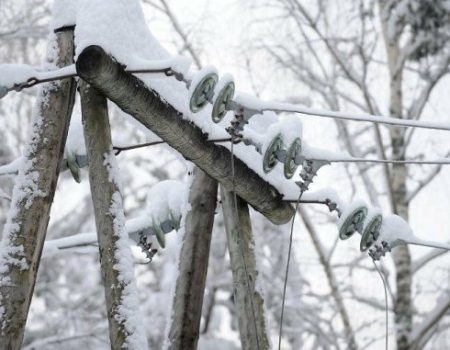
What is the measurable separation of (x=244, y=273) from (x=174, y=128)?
0.94 m

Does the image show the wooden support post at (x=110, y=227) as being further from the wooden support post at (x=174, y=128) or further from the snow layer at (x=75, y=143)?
the snow layer at (x=75, y=143)

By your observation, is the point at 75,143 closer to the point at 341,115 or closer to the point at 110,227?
the point at 110,227

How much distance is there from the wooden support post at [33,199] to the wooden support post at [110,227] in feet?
0.33

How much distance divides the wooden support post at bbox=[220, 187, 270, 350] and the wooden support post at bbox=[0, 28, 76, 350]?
1.03 meters

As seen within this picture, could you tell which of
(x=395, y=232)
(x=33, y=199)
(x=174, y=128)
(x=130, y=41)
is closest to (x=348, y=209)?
(x=395, y=232)

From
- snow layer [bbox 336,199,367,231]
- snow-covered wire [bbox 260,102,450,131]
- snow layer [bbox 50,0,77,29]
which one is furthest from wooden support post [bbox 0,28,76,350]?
snow layer [bbox 336,199,367,231]

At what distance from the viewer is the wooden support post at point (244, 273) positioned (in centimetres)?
373

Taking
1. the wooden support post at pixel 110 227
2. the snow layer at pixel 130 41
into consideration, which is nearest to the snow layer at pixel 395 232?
the snow layer at pixel 130 41

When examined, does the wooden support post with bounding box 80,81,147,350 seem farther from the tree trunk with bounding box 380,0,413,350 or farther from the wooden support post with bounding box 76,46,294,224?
the tree trunk with bounding box 380,0,413,350

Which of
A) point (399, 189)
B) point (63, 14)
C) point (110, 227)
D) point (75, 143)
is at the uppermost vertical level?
point (399, 189)

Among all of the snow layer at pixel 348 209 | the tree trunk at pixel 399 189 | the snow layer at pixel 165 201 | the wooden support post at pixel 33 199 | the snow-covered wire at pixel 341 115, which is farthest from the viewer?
the tree trunk at pixel 399 189

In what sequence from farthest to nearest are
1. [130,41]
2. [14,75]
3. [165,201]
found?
[165,201] → [130,41] → [14,75]

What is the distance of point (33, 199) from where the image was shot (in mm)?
2920

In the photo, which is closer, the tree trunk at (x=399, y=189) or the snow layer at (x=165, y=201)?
the snow layer at (x=165, y=201)
